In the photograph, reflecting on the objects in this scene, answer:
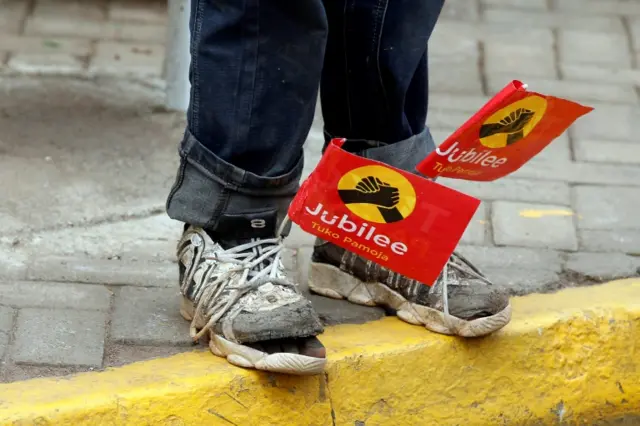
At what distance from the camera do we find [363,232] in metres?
1.58

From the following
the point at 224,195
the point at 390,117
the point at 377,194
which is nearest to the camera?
the point at 377,194

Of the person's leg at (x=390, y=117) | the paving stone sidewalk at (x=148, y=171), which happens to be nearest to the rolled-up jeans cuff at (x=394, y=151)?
the person's leg at (x=390, y=117)

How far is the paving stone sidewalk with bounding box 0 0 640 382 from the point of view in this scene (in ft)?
5.93

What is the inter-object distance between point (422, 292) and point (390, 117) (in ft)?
1.01

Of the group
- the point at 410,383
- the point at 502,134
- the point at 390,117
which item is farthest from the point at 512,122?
the point at 410,383

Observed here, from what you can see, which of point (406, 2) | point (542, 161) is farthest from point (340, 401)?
point (542, 161)

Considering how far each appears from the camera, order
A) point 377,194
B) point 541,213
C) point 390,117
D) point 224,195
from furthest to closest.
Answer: point 541,213 → point 390,117 → point 224,195 → point 377,194

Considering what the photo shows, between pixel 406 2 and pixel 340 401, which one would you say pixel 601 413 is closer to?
pixel 340 401

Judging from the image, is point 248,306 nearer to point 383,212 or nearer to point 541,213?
point 383,212

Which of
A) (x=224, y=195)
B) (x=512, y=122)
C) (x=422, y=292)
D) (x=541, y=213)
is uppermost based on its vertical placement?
(x=512, y=122)

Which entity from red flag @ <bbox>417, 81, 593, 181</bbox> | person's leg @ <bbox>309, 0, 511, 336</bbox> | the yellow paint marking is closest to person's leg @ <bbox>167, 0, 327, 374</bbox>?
person's leg @ <bbox>309, 0, 511, 336</bbox>

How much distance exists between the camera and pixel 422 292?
177 centimetres

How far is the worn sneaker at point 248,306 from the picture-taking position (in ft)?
5.06

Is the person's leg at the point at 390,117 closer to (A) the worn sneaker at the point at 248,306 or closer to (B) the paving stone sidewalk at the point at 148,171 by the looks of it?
(B) the paving stone sidewalk at the point at 148,171
